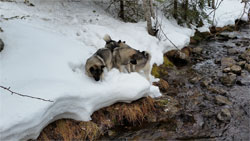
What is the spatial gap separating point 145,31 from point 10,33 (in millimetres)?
5706

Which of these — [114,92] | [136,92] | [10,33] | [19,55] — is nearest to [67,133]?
[114,92]

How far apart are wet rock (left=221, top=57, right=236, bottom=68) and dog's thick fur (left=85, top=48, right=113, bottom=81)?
18.1 feet

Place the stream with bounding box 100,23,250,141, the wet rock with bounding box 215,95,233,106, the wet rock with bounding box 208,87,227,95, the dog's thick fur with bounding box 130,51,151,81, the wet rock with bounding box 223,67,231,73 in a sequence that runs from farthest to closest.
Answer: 1. the wet rock with bounding box 223,67,231,73
2. the wet rock with bounding box 208,87,227,95
3. the dog's thick fur with bounding box 130,51,151,81
4. the wet rock with bounding box 215,95,233,106
5. the stream with bounding box 100,23,250,141

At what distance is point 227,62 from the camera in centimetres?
835

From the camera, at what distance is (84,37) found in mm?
7473

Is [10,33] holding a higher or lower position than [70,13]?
lower

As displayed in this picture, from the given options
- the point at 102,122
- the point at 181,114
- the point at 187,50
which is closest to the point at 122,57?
the point at 102,122

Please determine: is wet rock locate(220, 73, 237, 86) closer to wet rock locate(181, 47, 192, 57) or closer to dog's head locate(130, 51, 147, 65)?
wet rock locate(181, 47, 192, 57)

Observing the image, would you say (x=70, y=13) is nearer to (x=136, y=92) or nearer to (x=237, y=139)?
(x=136, y=92)

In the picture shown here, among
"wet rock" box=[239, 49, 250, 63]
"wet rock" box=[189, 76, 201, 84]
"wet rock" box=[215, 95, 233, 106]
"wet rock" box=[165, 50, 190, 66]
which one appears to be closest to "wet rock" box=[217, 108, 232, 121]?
"wet rock" box=[215, 95, 233, 106]

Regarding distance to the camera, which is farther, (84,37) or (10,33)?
(84,37)

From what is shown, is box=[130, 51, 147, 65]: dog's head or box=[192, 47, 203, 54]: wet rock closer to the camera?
box=[130, 51, 147, 65]: dog's head

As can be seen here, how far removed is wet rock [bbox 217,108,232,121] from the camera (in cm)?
496

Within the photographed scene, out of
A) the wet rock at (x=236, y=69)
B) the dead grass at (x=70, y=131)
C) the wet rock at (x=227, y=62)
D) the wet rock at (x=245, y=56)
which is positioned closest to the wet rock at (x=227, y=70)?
the wet rock at (x=236, y=69)
